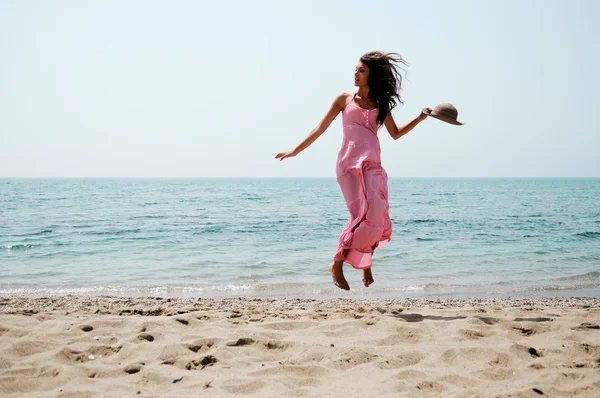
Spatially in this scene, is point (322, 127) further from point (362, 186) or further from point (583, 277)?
point (583, 277)

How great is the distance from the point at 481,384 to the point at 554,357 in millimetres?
801

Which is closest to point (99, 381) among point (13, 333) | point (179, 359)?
point (179, 359)

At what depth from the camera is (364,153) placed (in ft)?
15.9

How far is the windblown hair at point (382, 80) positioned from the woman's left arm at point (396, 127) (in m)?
0.06

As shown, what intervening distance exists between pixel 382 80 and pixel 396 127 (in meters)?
0.49

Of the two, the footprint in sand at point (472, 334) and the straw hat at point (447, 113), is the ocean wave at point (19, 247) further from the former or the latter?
the footprint in sand at point (472, 334)

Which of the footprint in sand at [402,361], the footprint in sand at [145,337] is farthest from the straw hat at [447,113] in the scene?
the footprint in sand at [145,337]

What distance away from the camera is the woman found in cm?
477

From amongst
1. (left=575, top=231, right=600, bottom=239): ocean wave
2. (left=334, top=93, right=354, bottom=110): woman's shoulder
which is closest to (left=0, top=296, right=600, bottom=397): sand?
(left=334, top=93, right=354, bottom=110): woman's shoulder

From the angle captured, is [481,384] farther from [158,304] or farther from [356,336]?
[158,304]

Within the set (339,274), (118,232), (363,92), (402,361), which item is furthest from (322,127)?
(118,232)

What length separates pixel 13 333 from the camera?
4.02 metres

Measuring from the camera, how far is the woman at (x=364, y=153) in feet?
15.6

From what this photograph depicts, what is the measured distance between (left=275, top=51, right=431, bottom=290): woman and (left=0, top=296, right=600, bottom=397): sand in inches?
26.8
